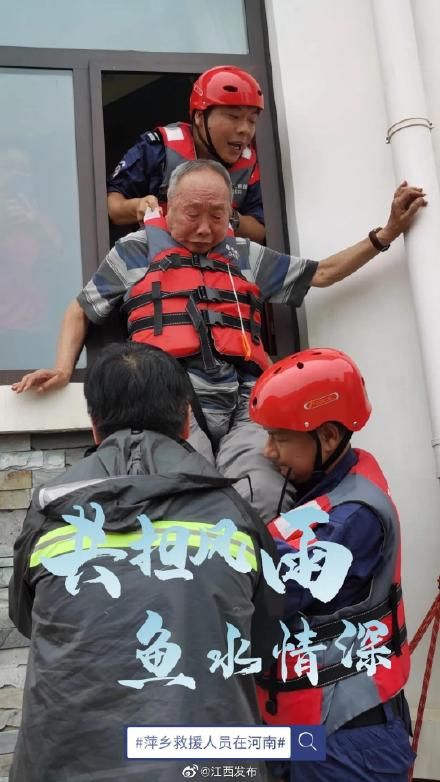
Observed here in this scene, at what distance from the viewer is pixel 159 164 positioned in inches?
173

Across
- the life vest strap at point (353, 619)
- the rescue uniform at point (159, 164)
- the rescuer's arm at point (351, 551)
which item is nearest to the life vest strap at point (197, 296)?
the rescue uniform at point (159, 164)

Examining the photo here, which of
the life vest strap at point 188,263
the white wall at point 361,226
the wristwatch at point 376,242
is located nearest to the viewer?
the life vest strap at point 188,263

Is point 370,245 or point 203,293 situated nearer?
point 203,293

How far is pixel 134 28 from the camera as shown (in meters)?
4.80

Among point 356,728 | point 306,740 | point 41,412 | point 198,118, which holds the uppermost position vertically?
point 198,118

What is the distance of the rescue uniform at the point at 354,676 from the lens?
110 inches

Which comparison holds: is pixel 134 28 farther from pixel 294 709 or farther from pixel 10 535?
pixel 294 709

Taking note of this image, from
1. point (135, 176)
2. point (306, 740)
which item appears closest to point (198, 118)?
point (135, 176)

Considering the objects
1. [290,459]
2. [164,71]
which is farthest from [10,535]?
[164,71]

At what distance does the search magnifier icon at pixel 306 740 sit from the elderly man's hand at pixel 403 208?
2318mm

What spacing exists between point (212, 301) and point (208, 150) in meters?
0.87

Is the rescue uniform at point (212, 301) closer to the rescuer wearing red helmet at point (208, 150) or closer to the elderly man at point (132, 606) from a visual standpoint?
the rescuer wearing red helmet at point (208, 150)

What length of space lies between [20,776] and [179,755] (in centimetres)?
37

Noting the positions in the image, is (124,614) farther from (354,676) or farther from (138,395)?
(354,676)
